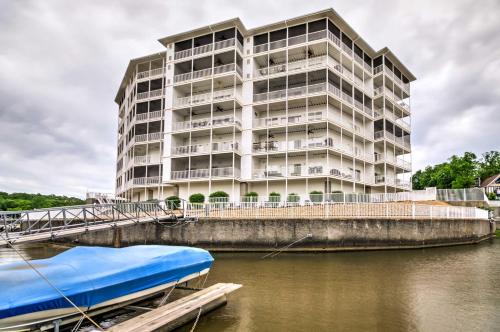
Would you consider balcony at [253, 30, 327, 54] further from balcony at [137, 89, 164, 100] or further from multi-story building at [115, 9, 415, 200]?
balcony at [137, 89, 164, 100]

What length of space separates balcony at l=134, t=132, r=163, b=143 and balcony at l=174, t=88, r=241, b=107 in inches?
191

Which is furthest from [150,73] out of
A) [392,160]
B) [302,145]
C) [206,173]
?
[392,160]

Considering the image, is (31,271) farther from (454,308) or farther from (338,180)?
(338,180)

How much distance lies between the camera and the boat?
6566mm

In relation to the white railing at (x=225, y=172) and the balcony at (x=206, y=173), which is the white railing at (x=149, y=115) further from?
the white railing at (x=225, y=172)

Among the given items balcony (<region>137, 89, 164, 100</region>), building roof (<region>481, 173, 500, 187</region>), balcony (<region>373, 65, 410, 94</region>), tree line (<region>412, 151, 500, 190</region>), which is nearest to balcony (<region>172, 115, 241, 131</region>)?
balcony (<region>137, 89, 164, 100</region>)

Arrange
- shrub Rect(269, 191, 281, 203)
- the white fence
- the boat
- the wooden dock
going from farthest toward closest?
shrub Rect(269, 191, 281, 203) → the white fence → the wooden dock → the boat

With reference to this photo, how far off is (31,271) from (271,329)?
5.70 metres

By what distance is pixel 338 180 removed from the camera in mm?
37469

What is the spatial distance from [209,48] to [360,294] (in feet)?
114

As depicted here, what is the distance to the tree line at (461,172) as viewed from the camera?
62.1 meters

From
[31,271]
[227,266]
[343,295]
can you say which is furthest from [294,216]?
[31,271]

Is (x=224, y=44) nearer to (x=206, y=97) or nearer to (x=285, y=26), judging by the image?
(x=206, y=97)

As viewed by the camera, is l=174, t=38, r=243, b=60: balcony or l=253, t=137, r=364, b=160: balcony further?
l=174, t=38, r=243, b=60: balcony
